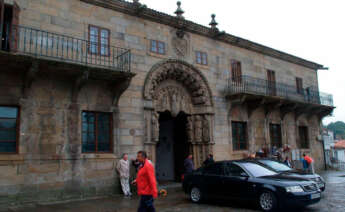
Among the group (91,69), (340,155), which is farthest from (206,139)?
(340,155)

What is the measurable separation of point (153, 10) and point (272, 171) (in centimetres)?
881

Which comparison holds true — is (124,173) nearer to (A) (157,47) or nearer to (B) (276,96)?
(A) (157,47)

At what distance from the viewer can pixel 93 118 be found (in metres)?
12.0

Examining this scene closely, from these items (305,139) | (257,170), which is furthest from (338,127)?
(257,170)

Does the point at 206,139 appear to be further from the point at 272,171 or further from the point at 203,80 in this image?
the point at 272,171

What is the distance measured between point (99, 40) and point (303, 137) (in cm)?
1630

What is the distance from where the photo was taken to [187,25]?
15414 mm

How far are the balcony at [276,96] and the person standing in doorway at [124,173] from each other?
24.0 ft

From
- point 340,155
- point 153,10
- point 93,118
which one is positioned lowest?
point 340,155

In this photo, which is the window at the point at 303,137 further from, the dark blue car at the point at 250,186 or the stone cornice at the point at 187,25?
the dark blue car at the point at 250,186

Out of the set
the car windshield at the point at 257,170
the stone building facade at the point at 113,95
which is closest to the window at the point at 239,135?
the stone building facade at the point at 113,95

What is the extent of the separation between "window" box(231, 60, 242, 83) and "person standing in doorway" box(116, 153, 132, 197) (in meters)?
8.43

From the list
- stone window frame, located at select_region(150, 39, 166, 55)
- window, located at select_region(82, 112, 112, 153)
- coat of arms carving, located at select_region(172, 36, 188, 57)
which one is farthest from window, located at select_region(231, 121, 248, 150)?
window, located at select_region(82, 112, 112, 153)

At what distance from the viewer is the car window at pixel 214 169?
987 cm
